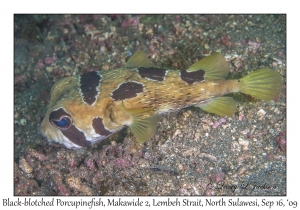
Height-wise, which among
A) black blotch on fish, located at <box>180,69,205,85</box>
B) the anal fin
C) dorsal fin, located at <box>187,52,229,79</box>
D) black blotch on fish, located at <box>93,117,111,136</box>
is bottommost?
black blotch on fish, located at <box>93,117,111,136</box>

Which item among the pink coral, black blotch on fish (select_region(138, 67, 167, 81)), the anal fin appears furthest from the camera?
the pink coral

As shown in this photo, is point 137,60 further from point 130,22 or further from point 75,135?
point 130,22

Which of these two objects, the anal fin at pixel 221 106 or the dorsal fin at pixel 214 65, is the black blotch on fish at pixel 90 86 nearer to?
the dorsal fin at pixel 214 65

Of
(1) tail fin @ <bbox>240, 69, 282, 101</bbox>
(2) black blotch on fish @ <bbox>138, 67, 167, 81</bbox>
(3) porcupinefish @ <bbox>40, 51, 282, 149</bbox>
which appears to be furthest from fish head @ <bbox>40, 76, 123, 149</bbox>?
(1) tail fin @ <bbox>240, 69, 282, 101</bbox>

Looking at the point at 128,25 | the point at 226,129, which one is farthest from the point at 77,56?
the point at 226,129

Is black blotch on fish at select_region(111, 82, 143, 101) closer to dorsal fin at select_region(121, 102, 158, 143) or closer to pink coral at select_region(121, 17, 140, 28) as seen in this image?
dorsal fin at select_region(121, 102, 158, 143)

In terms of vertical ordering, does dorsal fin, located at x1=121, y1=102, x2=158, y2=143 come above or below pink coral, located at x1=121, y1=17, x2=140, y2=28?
below

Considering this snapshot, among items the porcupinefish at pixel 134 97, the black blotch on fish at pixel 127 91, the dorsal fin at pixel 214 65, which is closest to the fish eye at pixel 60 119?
the porcupinefish at pixel 134 97
